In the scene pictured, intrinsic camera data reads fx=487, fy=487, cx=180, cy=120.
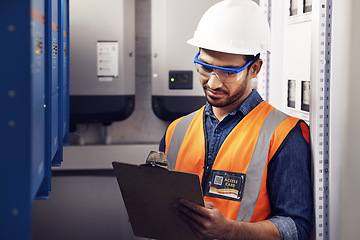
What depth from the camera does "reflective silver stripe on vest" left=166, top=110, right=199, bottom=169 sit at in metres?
1.92

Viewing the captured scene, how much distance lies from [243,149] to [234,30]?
43 cm

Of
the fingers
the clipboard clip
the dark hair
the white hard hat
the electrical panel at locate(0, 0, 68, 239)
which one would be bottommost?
the fingers

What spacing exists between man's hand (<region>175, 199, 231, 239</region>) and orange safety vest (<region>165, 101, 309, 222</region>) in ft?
0.44

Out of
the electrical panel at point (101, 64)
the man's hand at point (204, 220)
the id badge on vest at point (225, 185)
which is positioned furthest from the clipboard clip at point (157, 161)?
the electrical panel at point (101, 64)

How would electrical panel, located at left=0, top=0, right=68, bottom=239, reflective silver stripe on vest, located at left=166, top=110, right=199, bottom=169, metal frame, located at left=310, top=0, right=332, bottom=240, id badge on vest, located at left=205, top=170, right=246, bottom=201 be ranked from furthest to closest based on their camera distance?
reflective silver stripe on vest, located at left=166, top=110, right=199, bottom=169 < id badge on vest, located at left=205, top=170, right=246, bottom=201 < metal frame, located at left=310, top=0, right=332, bottom=240 < electrical panel, located at left=0, top=0, right=68, bottom=239

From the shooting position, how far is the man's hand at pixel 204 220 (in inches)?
59.7

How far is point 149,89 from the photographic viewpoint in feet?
11.0

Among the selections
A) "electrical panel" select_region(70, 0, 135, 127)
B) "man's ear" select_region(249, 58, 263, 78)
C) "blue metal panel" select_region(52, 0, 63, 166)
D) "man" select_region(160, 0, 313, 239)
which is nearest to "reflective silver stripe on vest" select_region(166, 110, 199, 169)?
"man" select_region(160, 0, 313, 239)

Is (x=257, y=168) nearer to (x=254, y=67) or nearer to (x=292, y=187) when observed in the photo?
(x=292, y=187)

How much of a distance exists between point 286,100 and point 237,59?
0.47 meters

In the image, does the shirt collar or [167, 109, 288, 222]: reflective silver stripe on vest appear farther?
the shirt collar

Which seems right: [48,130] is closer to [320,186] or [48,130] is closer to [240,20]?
[240,20]
